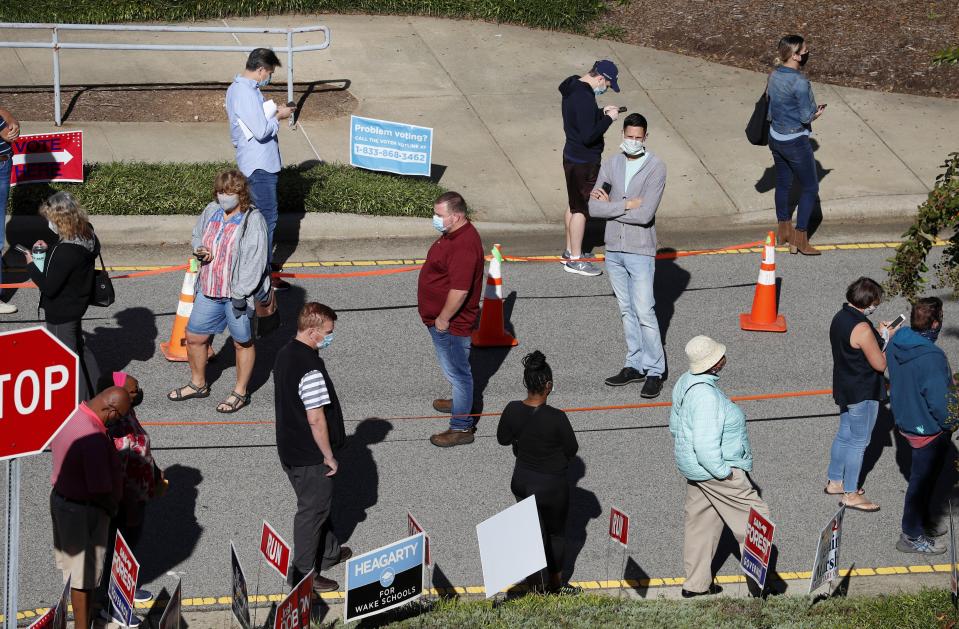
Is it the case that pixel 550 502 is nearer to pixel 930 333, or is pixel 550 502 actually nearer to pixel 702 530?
pixel 702 530

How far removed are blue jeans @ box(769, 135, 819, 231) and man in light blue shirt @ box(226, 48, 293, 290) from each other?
476 cm

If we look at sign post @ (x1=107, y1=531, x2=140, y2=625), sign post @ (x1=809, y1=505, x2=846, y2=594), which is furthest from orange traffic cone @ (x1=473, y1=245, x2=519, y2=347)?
sign post @ (x1=107, y1=531, x2=140, y2=625)

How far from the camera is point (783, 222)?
508 inches

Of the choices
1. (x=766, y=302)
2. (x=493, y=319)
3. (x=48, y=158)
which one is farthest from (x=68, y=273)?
(x=766, y=302)

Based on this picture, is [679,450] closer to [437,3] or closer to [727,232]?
[727,232]

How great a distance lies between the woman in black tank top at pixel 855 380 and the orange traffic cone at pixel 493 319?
9.87ft

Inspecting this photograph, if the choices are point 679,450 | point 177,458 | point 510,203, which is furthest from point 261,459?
point 510,203

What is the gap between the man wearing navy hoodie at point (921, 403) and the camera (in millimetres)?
8070

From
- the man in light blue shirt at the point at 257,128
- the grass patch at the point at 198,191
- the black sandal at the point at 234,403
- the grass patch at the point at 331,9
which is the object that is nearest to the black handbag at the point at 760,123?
the grass patch at the point at 198,191

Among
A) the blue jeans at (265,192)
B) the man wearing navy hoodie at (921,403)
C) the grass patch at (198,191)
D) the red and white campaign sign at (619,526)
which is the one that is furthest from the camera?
the grass patch at (198,191)

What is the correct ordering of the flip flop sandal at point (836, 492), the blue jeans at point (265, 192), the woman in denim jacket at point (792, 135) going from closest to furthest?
the flip flop sandal at point (836, 492)
the blue jeans at point (265, 192)
the woman in denim jacket at point (792, 135)

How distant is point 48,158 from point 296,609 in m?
6.90

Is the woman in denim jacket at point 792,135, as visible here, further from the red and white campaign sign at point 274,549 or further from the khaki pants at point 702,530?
the red and white campaign sign at point 274,549

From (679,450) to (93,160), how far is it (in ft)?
26.5
